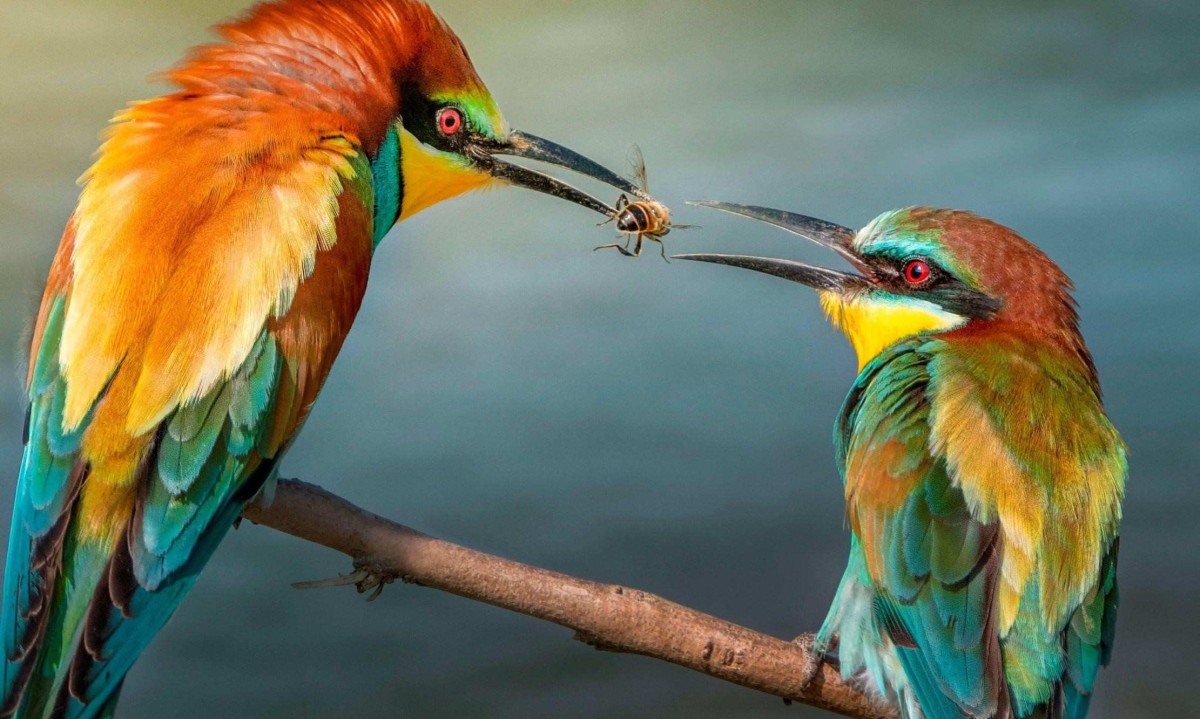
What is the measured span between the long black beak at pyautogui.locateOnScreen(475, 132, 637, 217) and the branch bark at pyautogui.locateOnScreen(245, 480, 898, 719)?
82cm

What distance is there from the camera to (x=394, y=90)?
244cm

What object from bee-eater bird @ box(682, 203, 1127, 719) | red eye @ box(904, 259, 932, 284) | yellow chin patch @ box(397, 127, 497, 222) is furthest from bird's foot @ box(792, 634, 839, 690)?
yellow chin patch @ box(397, 127, 497, 222)

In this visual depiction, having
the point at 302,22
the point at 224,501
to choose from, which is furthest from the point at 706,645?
the point at 302,22

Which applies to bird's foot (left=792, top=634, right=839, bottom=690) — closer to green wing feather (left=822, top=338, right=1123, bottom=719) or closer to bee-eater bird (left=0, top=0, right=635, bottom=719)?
green wing feather (left=822, top=338, right=1123, bottom=719)

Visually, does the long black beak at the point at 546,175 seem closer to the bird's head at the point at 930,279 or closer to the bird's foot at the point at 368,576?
the bird's head at the point at 930,279

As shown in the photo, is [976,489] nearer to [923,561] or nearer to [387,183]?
[923,561]

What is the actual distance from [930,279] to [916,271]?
0.04 m

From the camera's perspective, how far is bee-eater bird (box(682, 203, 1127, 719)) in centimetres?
212

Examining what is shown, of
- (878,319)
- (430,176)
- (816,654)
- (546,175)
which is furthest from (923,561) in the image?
(430,176)

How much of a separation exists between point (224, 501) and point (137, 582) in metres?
0.19

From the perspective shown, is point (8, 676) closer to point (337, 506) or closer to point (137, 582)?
point (137, 582)

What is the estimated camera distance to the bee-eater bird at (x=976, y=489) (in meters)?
2.12

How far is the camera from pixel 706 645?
208 centimetres

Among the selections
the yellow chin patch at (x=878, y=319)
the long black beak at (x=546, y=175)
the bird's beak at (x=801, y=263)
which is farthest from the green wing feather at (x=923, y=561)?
the long black beak at (x=546, y=175)
